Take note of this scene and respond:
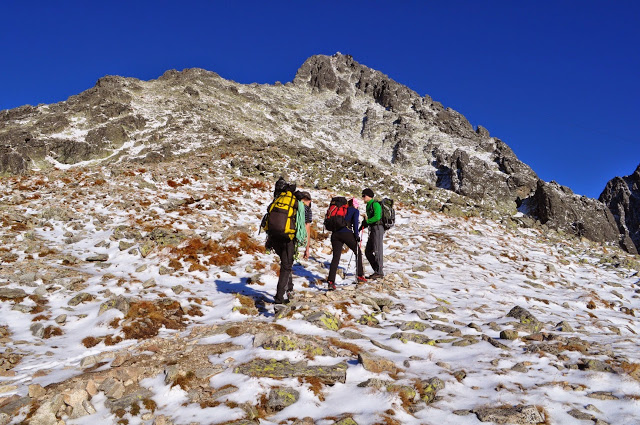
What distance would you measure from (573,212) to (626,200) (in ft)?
188

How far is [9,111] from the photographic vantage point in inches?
2958

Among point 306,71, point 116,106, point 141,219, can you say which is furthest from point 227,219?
point 306,71

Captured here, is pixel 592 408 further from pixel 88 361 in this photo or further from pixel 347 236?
pixel 88 361

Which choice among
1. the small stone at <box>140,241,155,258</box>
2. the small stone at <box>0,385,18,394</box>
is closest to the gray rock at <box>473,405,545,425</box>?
the small stone at <box>0,385,18,394</box>

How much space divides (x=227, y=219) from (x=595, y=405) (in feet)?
44.3

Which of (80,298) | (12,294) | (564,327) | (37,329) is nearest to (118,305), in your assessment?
(80,298)

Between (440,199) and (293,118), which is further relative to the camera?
(293,118)

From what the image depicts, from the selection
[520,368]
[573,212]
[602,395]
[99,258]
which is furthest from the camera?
[573,212]

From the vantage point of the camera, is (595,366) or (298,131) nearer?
(595,366)

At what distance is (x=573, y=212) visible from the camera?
52219mm

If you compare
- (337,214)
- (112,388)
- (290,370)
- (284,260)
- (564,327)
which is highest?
(337,214)

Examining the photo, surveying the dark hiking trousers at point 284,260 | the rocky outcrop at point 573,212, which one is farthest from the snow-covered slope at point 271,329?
the rocky outcrop at point 573,212

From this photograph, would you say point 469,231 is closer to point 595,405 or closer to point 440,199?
point 440,199

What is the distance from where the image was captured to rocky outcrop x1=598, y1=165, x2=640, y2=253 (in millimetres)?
88062
